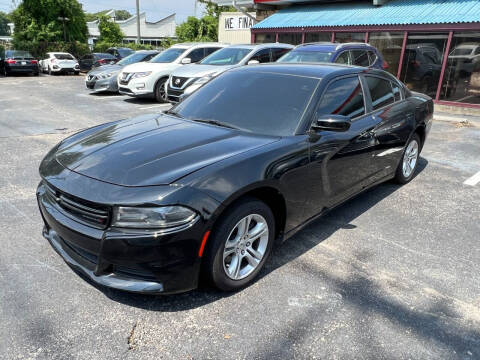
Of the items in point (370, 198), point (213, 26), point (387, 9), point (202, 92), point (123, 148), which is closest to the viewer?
point (123, 148)

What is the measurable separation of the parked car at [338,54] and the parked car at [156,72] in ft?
12.5

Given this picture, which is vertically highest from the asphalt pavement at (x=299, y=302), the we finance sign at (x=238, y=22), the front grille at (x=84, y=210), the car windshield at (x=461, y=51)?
the we finance sign at (x=238, y=22)

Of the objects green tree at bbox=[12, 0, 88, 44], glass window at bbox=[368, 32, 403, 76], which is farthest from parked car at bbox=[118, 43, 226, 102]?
green tree at bbox=[12, 0, 88, 44]

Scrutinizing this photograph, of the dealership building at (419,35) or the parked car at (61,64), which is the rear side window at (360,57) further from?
the parked car at (61,64)

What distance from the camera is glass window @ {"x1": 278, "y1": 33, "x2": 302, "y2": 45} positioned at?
606 inches

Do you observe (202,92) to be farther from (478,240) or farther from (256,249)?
(478,240)

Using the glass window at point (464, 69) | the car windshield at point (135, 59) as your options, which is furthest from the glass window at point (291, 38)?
the glass window at point (464, 69)

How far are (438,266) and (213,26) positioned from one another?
119 ft

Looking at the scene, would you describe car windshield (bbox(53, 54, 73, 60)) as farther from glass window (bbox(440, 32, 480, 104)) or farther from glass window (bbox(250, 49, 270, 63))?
glass window (bbox(440, 32, 480, 104))

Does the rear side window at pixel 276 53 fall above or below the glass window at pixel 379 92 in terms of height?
above

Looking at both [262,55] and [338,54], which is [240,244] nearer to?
[338,54]

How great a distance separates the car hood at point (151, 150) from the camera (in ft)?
8.52

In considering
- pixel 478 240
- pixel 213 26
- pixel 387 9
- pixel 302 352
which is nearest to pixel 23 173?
pixel 302 352

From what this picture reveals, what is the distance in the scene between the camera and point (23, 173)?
17.3ft
